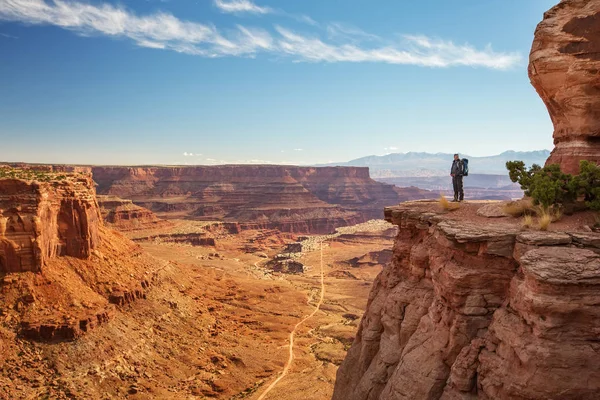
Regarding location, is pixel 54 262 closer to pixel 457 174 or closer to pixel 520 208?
pixel 457 174

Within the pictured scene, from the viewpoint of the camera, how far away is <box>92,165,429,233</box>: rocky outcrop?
130 m

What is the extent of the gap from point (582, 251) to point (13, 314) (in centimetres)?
2909

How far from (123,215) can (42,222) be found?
213ft

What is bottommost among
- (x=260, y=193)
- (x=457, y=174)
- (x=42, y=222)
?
(x=260, y=193)

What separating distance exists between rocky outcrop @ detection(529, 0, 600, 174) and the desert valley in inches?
1.8

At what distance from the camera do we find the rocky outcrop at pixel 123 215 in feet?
284

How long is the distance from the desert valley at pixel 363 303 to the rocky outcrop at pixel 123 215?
87.4 ft

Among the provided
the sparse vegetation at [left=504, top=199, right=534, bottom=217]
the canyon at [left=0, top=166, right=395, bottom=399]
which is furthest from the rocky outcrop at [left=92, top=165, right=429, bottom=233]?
the sparse vegetation at [left=504, top=199, right=534, bottom=217]

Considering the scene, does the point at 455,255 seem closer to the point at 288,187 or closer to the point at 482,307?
the point at 482,307

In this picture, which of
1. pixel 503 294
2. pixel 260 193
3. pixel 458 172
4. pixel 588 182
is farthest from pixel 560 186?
pixel 260 193

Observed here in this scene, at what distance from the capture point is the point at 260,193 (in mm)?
143625

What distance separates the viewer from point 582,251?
32.1 ft

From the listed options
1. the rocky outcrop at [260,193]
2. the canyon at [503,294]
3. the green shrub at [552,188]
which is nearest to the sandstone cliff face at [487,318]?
the canyon at [503,294]

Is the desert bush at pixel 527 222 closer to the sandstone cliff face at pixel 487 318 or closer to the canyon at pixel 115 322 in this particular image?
the sandstone cliff face at pixel 487 318
